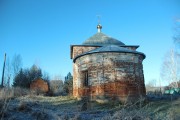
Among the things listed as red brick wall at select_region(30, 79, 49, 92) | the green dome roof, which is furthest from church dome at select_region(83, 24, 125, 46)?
red brick wall at select_region(30, 79, 49, 92)

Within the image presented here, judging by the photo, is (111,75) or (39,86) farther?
(39,86)

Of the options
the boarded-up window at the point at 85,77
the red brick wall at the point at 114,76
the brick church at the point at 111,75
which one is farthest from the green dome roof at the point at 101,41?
the red brick wall at the point at 114,76

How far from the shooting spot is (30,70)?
142 ft

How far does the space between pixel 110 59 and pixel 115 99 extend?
9.95 feet

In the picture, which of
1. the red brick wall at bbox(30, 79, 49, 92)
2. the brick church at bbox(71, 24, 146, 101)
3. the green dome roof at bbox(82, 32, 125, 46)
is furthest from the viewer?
the red brick wall at bbox(30, 79, 49, 92)

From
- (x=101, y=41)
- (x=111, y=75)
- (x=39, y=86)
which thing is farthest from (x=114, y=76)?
(x=39, y=86)

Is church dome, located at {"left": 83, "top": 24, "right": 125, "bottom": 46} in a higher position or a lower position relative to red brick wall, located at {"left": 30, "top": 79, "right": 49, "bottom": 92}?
higher

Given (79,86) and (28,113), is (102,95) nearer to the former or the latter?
(79,86)

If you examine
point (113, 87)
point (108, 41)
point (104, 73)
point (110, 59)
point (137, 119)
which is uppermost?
point (108, 41)

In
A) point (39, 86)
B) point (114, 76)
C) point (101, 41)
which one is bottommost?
point (39, 86)

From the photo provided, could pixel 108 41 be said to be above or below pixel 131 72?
above

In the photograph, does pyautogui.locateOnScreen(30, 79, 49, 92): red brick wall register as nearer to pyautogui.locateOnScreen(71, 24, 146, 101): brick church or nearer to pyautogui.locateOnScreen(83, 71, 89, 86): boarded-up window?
pyautogui.locateOnScreen(71, 24, 146, 101): brick church

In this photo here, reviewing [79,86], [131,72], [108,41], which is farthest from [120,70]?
[108,41]

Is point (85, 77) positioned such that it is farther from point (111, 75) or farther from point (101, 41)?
point (101, 41)
